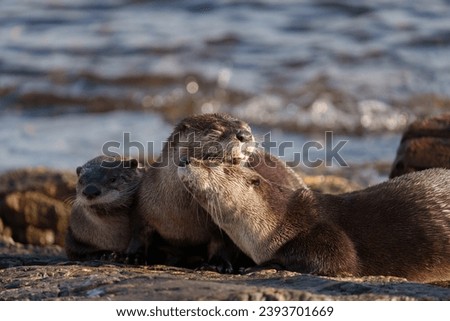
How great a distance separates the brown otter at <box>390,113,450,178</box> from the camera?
7738mm

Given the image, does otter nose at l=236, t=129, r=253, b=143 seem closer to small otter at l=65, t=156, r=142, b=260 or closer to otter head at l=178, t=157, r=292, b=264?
otter head at l=178, t=157, r=292, b=264

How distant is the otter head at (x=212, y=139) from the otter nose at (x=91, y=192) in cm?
51

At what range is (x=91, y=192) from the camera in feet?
19.9

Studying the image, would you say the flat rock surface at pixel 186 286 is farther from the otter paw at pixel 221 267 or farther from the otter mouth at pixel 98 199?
the otter mouth at pixel 98 199

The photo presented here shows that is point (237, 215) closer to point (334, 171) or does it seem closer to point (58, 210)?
point (58, 210)

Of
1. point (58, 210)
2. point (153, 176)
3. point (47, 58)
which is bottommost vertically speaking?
point (58, 210)

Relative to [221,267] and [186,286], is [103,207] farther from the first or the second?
[186,286]

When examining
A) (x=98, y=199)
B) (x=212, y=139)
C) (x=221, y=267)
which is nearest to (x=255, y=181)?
(x=212, y=139)

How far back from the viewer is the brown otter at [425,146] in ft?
25.4

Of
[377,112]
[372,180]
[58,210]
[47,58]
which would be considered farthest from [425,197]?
[47,58]

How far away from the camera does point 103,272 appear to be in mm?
5262

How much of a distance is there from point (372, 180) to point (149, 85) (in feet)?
20.8

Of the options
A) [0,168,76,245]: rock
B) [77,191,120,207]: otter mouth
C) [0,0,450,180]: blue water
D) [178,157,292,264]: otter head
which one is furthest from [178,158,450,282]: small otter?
[0,0,450,180]: blue water

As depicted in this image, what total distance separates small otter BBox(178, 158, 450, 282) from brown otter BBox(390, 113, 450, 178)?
6.83ft
